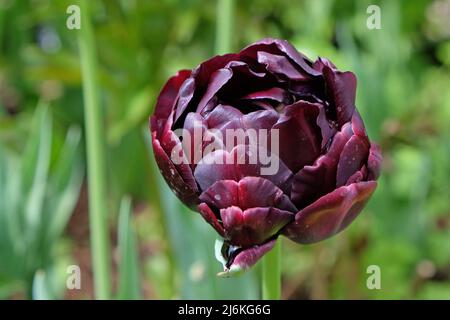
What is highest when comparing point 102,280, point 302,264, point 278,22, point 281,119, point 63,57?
point 278,22

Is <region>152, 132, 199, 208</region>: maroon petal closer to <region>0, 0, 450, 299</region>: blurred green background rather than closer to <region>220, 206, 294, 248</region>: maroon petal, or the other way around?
<region>220, 206, 294, 248</region>: maroon petal

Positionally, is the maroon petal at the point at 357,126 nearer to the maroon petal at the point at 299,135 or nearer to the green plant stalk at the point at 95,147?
the maroon petal at the point at 299,135

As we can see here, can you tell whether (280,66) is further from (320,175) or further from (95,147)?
(95,147)

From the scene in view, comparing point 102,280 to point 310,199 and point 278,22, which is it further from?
point 278,22

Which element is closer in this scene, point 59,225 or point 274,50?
point 274,50

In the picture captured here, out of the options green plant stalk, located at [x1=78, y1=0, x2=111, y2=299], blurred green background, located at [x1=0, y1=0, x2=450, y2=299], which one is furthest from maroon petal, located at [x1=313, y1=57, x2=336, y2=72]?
blurred green background, located at [x1=0, y1=0, x2=450, y2=299]

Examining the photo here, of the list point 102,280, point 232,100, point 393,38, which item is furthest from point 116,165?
point 232,100

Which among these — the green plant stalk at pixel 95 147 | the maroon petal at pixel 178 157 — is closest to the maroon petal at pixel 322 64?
the maroon petal at pixel 178 157
